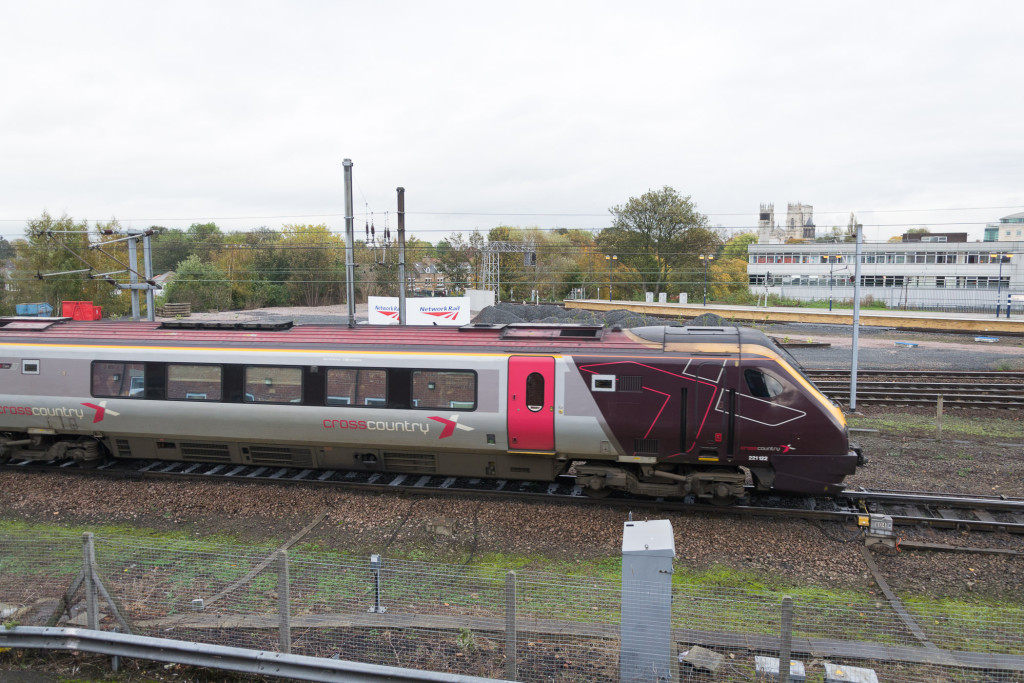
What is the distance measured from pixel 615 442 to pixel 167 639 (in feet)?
22.5

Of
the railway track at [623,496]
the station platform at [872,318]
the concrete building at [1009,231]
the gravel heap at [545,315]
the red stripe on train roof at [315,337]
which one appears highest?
the concrete building at [1009,231]

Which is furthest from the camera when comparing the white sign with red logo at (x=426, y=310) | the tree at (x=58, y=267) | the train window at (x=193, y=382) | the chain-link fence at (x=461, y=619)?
the tree at (x=58, y=267)

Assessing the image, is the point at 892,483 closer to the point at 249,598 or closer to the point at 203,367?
the point at 249,598

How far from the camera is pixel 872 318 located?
4400cm

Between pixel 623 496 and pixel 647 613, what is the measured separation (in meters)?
5.83

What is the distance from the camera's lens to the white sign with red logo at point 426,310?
104 ft

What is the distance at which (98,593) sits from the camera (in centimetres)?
639

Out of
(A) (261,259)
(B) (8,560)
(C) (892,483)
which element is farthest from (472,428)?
(A) (261,259)

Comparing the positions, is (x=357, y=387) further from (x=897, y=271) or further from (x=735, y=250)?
(x=735, y=250)

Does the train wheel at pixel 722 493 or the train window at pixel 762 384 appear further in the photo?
the train wheel at pixel 722 493

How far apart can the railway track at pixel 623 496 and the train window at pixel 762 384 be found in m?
2.00

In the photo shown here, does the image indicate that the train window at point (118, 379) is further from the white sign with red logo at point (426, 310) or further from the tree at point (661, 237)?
the tree at point (661, 237)

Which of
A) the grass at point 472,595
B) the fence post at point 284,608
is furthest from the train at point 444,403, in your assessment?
the fence post at point 284,608

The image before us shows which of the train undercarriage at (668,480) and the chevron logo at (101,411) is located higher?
the chevron logo at (101,411)
